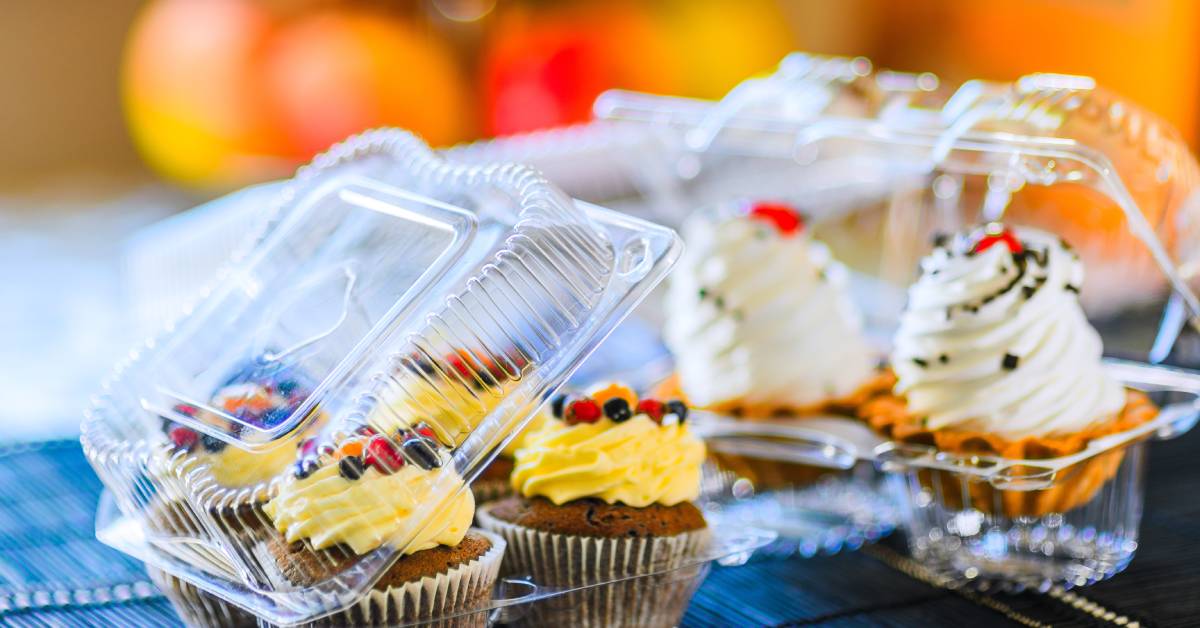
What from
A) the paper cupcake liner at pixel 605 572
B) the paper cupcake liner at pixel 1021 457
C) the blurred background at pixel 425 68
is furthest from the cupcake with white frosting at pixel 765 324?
the blurred background at pixel 425 68

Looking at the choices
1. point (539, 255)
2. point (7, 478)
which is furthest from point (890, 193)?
point (7, 478)

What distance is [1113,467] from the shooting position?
144 centimetres

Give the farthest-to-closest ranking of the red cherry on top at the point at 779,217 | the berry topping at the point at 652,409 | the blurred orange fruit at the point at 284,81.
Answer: the blurred orange fruit at the point at 284,81 → the red cherry on top at the point at 779,217 → the berry topping at the point at 652,409

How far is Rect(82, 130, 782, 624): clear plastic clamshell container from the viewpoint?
116cm

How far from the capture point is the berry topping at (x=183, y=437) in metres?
1.26

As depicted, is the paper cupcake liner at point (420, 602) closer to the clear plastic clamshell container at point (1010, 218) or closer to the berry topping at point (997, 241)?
the clear plastic clamshell container at point (1010, 218)

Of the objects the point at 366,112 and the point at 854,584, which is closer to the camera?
the point at 854,584

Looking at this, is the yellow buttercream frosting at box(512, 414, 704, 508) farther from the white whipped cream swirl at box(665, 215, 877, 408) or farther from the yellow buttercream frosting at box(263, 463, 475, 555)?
the white whipped cream swirl at box(665, 215, 877, 408)

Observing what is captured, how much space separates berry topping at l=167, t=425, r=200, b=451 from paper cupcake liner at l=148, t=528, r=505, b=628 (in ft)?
0.41

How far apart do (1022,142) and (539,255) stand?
1.80ft

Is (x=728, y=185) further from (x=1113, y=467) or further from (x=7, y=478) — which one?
(x=7, y=478)

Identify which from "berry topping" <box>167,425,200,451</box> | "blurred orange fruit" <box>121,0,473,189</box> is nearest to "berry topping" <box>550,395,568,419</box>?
"berry topping" <box>167,425,200,451</box>

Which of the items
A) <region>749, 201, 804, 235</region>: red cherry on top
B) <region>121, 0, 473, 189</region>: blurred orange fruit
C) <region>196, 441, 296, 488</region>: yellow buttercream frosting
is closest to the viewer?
<region>196, 441, 296, 488</region>: yellow buttercream frosting

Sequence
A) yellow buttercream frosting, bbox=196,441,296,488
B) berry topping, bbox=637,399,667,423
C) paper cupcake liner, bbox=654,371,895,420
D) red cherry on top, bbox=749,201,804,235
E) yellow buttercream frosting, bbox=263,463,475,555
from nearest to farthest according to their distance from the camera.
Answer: yellow buttercream frosting, bbox=263,463,475,555 < yellow buttercream frosting, bbox=196,441,296,488 < berry topping, bbox=637,399,667,423 < paper cupcake liner, bbox=654,371,895,420 < red cherry on top, bbox=749,201,804,235
